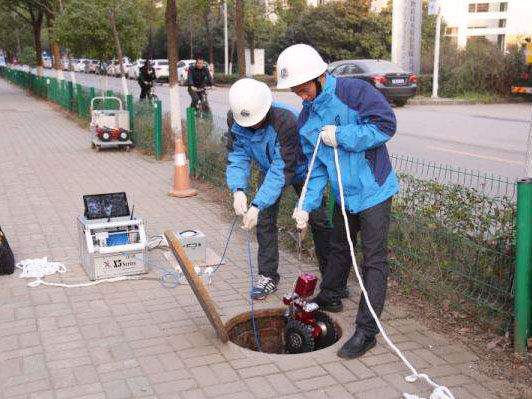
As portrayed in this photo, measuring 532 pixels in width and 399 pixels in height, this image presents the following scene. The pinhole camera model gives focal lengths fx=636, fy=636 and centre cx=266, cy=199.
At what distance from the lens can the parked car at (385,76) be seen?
2019cm

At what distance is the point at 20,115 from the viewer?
21047mm

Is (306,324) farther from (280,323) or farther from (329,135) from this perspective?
(329,135)

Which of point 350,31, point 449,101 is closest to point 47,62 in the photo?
point 350,31

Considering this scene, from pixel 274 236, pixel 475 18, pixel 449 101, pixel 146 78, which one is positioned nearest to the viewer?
pixel 274 236

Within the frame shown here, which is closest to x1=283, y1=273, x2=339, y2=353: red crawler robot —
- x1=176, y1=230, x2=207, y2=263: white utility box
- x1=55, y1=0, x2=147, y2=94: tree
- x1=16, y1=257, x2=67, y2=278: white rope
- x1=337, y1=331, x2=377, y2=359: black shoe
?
x1=337, y1=331, x2=377, y2=359: black shoe

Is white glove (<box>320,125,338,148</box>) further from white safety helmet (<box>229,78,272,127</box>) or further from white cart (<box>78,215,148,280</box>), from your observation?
white cart (<box>78,215,148,280</box>)

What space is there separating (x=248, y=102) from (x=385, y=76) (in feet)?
54.9

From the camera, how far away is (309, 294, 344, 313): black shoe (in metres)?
4.58

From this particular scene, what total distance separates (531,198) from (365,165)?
943 mm

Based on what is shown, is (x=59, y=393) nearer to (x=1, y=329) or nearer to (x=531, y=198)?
(x=1, y=329)

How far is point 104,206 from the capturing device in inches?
218

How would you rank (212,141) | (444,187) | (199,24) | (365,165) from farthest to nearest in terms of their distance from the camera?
(199,24) → (212,141) → (444,187) → (365,165)

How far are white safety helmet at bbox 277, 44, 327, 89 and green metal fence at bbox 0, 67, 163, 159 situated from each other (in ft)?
24.2

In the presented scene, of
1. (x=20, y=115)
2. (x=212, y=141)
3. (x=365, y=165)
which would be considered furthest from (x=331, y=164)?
(x=20, y=115)
